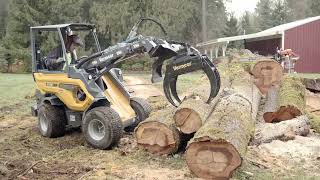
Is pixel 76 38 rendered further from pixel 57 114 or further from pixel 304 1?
pixel 304 1

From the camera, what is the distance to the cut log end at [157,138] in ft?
26.9

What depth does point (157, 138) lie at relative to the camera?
8.28 m

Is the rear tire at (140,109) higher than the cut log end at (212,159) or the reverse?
higher

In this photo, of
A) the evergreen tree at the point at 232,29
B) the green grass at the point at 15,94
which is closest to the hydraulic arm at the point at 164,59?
the green grass at the point at 15,94

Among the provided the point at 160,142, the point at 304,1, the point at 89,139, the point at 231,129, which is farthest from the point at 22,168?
the point at 304,1

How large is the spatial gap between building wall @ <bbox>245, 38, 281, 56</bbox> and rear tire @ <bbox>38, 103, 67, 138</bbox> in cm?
2548

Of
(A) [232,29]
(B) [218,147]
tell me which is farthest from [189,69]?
(A) [232,29]

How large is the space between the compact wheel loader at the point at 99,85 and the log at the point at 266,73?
13.8ft

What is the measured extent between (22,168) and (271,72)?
297 inches

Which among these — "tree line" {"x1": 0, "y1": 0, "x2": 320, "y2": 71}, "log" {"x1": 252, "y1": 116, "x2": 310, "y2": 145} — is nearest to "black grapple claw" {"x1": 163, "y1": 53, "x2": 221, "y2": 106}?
"log" {"x1": 252, "y1": 116, "x2": 310, "y2": 145}

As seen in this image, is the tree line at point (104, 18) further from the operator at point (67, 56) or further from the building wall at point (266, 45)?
the operator at point (67, 56)

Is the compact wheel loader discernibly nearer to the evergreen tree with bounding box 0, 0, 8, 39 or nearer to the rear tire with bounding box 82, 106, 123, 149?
the rear tire with bounding box 82, 106, 123, 149

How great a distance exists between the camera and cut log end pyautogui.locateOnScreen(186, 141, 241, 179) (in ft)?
22.3

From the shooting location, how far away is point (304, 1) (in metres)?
69.2
